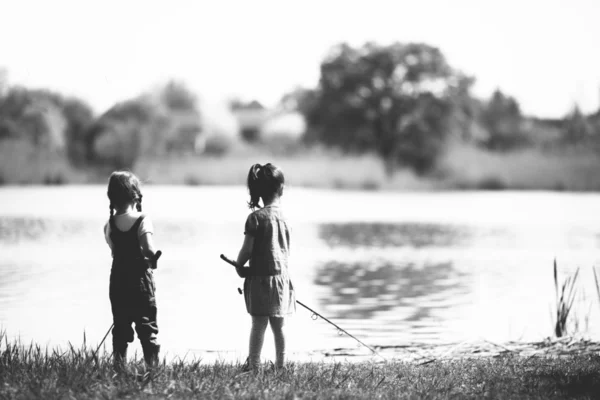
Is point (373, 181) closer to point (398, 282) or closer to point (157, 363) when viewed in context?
point (398, 282)

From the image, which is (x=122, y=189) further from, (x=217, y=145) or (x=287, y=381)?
(x=217, y=145)

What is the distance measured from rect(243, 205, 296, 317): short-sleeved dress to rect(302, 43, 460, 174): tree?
68.4 meters

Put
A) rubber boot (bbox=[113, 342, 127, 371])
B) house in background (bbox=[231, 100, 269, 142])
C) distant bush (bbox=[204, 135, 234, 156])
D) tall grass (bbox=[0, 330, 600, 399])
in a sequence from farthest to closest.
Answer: house in background (bbox=[231, 100, 269, 142]), distant bush (bbox=[204, 135, 234, 156]), rubber boot (bbox=[113, 342, 127, 371]), tall grass (bbox=[0, 330, 600, 399])

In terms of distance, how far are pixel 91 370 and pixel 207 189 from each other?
57.6m

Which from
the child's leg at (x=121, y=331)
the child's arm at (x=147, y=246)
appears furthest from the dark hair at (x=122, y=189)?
the child's leg at (x=121, y=331)

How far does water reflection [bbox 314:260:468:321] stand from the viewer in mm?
12664

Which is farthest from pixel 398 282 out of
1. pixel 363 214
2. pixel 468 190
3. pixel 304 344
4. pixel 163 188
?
pixel 468 190

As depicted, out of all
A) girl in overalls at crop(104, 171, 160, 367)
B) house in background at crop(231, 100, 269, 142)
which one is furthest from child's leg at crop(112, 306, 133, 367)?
house in background at crop(231, 100, 269, 142)

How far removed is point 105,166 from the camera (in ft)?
191

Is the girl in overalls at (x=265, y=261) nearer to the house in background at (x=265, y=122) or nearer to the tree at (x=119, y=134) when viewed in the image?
the tree at (x=119, y=134)

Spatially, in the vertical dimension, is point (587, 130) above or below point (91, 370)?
above

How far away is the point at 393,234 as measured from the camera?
2770 centimetres

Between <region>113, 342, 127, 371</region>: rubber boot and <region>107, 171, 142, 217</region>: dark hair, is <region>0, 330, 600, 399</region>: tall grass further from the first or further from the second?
<region>107, 171, 142, 217</region>: dark hair

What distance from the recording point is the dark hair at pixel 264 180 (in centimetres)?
657
